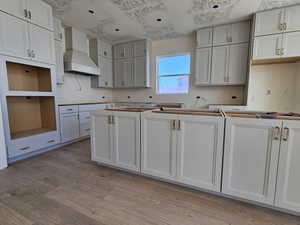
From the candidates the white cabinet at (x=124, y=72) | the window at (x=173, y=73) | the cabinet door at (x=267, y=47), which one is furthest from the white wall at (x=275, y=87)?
the white cabinet at (x=124, y=72)

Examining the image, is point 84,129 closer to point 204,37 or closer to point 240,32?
point 204,37

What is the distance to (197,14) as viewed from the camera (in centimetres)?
302

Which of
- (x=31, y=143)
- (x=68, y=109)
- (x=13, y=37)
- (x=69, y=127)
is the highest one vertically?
(x=13, y=37)

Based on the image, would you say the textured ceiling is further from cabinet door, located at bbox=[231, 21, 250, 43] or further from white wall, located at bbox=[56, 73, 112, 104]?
white wall, located at bbox=[56, 73, 112, 104]

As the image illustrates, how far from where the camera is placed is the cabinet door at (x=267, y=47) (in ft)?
9.46

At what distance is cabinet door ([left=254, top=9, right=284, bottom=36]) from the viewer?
111 inches

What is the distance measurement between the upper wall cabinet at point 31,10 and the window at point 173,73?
116 inches

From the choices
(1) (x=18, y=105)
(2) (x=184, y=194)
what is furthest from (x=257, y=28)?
(1) (x=18, y=105)

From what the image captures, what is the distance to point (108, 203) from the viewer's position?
4.71 ft

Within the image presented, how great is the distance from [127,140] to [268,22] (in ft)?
12.2

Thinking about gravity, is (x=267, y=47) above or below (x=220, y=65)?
above

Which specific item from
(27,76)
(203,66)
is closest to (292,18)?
(203,66)

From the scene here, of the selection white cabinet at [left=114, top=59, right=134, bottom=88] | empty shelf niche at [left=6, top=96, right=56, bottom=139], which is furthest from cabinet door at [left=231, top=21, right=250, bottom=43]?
empty shelf niche at [left=6, top=96, right=56, bottom=139]

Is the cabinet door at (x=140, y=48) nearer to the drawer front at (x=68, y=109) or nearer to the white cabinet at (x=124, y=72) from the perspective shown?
the white cabinet at (x=124, y=72)
